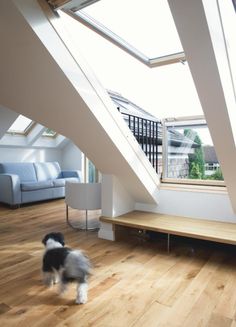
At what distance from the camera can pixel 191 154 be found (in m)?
3.12

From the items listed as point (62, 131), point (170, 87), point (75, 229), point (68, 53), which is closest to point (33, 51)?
point (68, 53)

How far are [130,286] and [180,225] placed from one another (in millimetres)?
947

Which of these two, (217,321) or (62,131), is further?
(62,131)

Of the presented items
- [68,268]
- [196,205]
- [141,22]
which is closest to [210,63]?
[141,22]

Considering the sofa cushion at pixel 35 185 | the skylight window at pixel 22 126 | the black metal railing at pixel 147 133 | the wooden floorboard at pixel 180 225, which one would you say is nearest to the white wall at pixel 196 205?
the wooden floorboard at pixel 180 225

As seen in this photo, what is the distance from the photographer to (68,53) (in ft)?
5.83

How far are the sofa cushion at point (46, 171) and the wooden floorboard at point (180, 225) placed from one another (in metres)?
3.27

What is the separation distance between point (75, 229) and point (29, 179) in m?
2.54

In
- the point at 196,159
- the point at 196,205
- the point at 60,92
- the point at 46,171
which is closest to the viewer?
the point at 60,92

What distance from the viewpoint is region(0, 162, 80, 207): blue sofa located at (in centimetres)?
472

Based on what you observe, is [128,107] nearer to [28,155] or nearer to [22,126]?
[22,126]

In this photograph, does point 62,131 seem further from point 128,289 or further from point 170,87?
point 128,289

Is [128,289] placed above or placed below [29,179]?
below

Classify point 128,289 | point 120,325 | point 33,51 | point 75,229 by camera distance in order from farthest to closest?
point 75,229 < point 128,289 < point 33,51 < point 120,325
